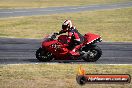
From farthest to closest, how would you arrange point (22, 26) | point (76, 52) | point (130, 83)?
point (22, 26), point (76, 52), point (130, 83)

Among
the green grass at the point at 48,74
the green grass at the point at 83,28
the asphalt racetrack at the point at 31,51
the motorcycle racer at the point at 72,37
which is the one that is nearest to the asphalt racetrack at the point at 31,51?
the asphalt racetrack at the point at 31,51

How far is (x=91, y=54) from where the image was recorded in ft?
57.2

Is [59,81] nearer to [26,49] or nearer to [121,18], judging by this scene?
[26,49]

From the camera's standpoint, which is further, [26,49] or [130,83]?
[26,49]

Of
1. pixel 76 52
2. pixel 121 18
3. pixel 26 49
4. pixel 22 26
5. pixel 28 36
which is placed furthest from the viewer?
pixel 121 18

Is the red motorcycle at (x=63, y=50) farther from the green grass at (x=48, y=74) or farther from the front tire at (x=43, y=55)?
the green grass at (x=48, y=74)

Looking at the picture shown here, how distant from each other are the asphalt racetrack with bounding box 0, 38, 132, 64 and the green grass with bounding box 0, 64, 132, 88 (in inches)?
54.4

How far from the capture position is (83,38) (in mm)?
17547

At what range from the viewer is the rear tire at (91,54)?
686 inches

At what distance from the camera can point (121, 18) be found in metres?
39.5

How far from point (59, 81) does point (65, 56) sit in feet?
12.7

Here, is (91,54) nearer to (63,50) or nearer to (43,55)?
(63,50)

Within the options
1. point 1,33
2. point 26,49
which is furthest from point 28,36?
point 26,49

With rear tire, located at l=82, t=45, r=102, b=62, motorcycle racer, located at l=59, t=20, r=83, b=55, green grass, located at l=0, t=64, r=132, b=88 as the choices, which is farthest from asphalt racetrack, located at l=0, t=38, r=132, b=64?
Result: green grass, located at l=0, t=64, r=132, b=88
